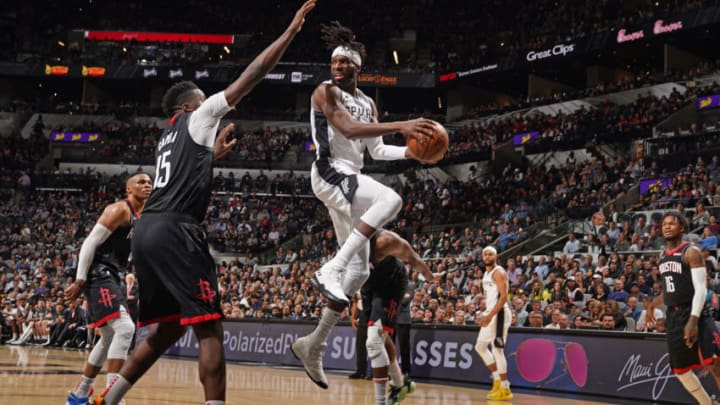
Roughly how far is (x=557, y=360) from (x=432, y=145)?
705cm

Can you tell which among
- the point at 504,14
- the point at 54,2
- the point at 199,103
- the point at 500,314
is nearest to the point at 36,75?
the point at 54,2

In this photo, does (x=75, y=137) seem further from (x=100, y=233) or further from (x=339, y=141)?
(x=339, y=141)

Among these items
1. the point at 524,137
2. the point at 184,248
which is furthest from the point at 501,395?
the point at 524,137

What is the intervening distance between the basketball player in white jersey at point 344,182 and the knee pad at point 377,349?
1054mm

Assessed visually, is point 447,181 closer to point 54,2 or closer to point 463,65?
point 463,65

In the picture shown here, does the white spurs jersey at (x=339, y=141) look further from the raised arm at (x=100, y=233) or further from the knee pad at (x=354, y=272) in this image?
the raised arm at (x=100, y=233)

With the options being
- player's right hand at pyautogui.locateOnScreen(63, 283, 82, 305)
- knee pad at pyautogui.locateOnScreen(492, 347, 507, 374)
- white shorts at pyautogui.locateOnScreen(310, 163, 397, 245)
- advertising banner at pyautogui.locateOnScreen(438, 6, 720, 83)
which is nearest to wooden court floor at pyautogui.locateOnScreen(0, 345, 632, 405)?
knee pad at pyautogui.locateOnScreen(492, 347, 507, 374)

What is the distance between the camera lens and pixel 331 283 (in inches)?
215

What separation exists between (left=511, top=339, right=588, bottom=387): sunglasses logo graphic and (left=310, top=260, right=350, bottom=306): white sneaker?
264 inches

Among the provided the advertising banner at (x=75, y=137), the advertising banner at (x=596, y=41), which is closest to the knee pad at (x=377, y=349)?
the advertising banner at (x=596, y=41)

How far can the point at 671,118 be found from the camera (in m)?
24.1

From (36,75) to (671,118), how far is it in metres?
30.9

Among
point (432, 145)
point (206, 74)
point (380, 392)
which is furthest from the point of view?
point (206, 74)

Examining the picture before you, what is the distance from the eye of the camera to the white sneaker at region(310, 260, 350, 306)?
5414mm
